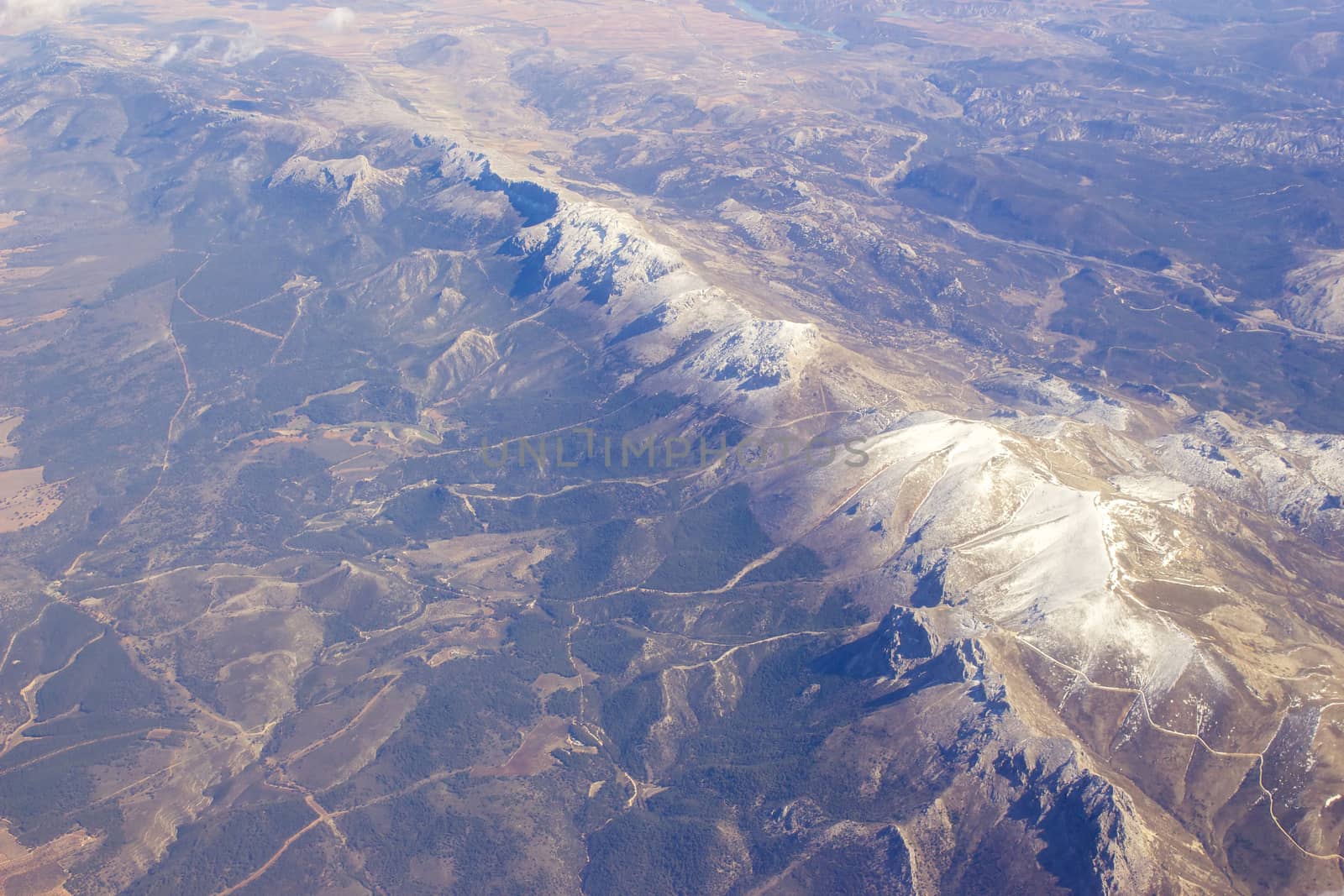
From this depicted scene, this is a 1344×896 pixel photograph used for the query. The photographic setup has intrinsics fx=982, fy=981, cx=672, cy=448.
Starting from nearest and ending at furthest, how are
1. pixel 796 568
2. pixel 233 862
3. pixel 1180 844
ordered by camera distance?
1. pixel 1180 844
2. pixel 233 862
3. pixel 796 568

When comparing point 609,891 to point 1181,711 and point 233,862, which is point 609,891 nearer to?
point 233,862

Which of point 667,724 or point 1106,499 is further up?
point 1106,499

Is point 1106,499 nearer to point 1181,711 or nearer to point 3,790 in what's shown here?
point 1181,711

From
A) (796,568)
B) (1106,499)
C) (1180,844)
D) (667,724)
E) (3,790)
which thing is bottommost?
(3,790)

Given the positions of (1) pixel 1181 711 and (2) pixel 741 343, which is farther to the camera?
(2) pixel 741 343

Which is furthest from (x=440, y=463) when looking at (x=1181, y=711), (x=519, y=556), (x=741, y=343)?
(x=1181, y=711)

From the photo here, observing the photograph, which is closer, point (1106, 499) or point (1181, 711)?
point (1181, 711)

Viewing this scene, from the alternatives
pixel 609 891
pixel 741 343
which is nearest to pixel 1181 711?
pixel 609 891

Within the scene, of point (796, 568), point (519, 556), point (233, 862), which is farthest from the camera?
point (519, 556)

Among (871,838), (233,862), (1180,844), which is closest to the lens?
(1180,844)
